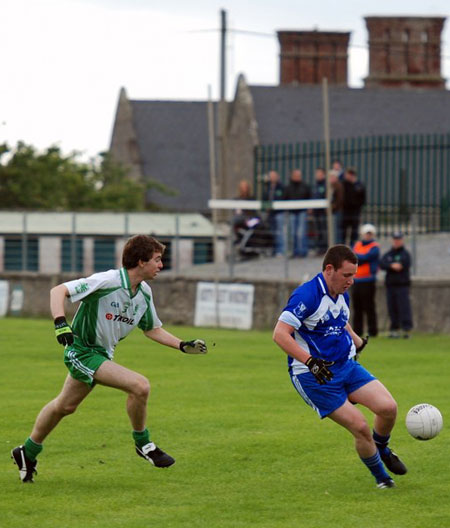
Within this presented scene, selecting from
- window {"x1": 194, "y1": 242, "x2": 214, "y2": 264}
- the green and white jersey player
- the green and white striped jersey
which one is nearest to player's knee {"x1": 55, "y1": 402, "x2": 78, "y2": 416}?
the green and white jersey player

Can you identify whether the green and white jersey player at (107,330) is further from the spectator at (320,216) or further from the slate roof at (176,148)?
the slate roof at (176,148)

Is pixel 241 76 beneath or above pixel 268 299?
above

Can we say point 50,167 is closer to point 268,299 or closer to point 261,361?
point 268,299

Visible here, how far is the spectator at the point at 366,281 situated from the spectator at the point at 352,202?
14.4 feet

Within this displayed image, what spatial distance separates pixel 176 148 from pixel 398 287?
51.2 m

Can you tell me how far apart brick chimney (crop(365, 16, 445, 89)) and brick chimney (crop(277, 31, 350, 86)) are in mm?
3862

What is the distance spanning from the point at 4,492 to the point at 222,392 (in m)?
5.97

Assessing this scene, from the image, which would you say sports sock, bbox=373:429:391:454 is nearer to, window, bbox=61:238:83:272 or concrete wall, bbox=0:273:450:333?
concrete wall, bbox=0:273:450:333

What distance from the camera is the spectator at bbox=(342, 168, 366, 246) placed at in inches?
1030

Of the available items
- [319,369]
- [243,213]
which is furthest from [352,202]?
[319,369]

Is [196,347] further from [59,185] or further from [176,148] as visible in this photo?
[176,148]

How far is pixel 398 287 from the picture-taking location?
2216 centimetres

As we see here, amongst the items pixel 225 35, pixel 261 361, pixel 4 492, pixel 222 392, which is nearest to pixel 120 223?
pixel 225 35

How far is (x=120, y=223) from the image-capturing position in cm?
4194
